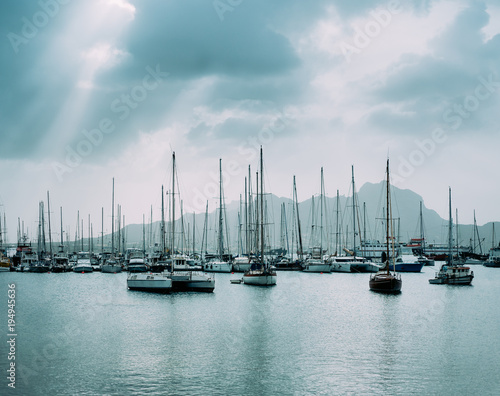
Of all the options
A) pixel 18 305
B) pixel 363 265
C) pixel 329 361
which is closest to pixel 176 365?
pixel 329 361

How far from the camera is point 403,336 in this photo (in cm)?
3684

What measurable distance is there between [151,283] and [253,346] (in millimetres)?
31879

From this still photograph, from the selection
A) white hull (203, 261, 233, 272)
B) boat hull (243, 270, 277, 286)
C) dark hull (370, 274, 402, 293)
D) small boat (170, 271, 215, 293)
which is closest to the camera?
small boat (170, 271, 215, 293)

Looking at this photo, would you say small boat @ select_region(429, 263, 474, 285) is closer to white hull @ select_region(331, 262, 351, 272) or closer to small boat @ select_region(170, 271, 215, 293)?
white hull @ select_region(331, 262, 351, 272)

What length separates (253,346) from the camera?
108ft

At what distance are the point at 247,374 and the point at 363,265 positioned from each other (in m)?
89.6

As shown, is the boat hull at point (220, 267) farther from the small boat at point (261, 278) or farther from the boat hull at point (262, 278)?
the boat hull at point (262, 278)

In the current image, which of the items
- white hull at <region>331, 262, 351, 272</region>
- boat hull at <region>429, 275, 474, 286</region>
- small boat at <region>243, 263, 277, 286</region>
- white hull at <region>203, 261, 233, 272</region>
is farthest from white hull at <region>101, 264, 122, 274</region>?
boat hull at <region>429, 275, 474, 286</region>

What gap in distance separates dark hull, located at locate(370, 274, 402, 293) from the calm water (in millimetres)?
4110

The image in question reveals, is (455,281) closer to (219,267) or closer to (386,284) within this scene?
(386,284)

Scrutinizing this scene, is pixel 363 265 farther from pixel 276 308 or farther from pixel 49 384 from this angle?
pixel 49 384

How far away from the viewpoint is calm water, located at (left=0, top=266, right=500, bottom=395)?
24656 millimetres

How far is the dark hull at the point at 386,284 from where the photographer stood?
210ft

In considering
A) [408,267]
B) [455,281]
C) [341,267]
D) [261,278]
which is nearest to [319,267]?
[341,267]
